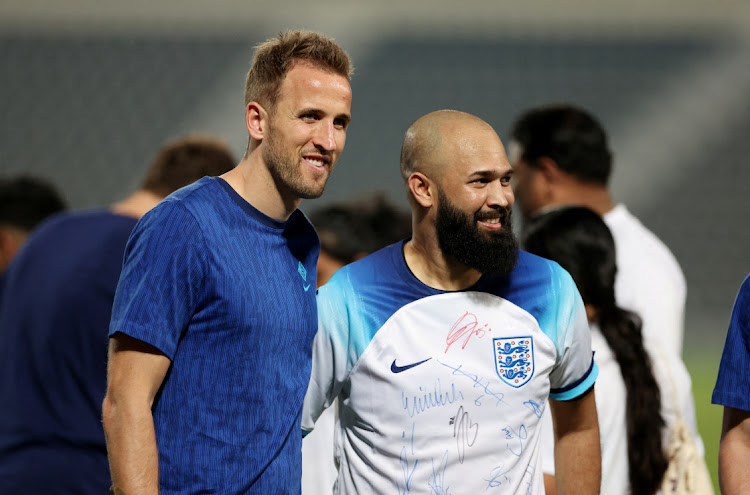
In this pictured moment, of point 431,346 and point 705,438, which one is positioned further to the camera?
point 705,438

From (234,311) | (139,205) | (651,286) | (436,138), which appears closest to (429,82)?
(651,286)

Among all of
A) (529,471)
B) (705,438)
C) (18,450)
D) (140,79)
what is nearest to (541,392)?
(529,471)

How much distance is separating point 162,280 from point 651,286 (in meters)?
2.13

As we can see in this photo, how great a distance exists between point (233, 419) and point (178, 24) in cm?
1537

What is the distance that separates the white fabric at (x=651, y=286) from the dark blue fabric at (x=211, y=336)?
5.63ft

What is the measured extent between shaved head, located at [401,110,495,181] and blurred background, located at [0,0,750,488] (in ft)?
41.4

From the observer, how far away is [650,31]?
17.0m

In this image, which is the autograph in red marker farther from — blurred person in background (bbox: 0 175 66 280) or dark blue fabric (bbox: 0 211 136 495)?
blurred person in background (bbox: 0 175 66 280)

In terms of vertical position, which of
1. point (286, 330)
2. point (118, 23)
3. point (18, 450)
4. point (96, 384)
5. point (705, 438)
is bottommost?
point (705, 438)

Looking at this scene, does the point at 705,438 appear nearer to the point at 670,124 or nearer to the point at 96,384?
the point at 96,384

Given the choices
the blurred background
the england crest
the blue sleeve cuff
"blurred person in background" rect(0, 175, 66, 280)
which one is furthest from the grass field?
the england crest

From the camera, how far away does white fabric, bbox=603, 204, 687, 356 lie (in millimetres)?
3523

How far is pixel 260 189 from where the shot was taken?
232 centimetres

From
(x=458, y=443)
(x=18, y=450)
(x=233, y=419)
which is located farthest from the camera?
(x=18, y=450)
